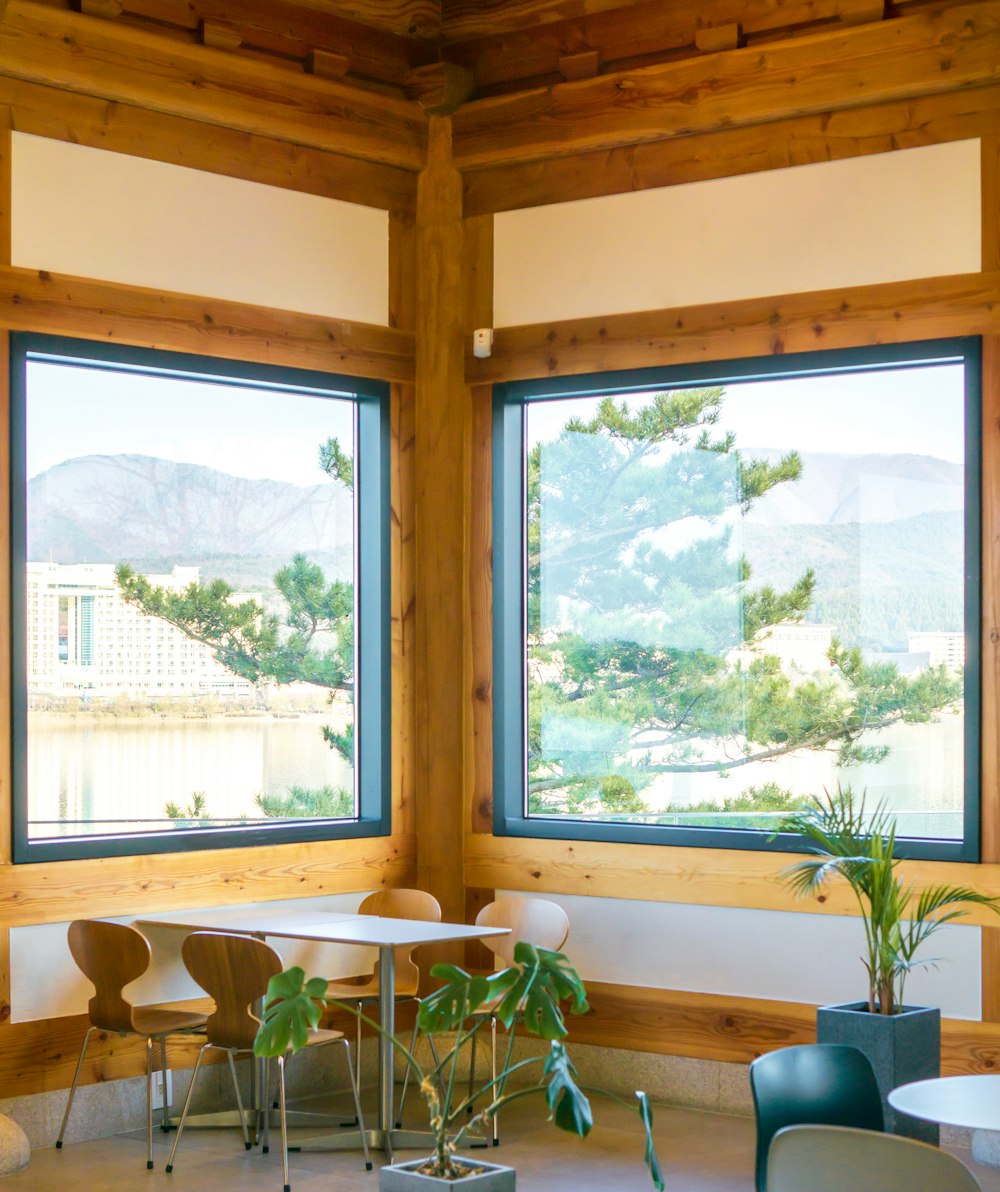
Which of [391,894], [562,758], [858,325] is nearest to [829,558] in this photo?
[858,325]

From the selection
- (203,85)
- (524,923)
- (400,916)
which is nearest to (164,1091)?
(400,916)

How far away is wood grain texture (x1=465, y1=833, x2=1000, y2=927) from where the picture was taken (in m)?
5.48

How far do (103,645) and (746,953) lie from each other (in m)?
2.83

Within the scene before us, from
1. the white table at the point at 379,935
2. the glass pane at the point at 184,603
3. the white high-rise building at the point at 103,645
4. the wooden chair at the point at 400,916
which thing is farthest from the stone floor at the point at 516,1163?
the white high-rise building at the point at 103,645

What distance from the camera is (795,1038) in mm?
5637

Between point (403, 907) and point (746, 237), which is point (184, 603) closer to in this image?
point (403, 907)

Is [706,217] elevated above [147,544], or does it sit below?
above

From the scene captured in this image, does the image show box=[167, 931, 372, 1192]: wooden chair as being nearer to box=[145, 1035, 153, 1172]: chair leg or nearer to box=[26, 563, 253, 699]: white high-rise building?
box=[145, 1035, 153, 1172]: chair leg

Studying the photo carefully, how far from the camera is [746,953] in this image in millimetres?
5793

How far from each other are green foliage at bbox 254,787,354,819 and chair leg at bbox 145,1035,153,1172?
44.3 inches

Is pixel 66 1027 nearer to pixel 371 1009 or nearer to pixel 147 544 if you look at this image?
pixel 371 1009

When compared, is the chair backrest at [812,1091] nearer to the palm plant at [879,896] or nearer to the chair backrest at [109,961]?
the palm plant at [879,896]

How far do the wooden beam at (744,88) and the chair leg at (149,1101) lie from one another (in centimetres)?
393

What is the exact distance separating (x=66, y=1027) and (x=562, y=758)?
2.32 metres
